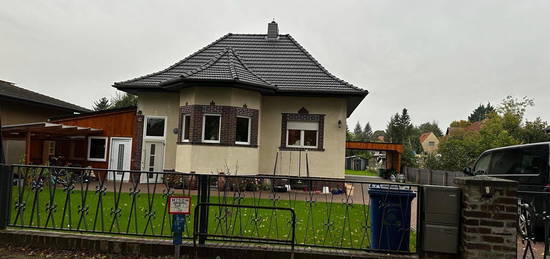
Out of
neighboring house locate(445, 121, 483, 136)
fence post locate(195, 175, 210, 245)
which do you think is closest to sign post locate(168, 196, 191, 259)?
fence post locate(195, 175, 210, 245)

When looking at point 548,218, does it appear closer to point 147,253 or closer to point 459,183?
point 459,183

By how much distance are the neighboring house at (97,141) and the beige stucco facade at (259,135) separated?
1376 millimetres

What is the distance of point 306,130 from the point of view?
48.1 feet

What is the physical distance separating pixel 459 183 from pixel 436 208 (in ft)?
1.49

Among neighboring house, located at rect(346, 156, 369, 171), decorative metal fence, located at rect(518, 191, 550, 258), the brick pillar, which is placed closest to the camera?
the brick pillar

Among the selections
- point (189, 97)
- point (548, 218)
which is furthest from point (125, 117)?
point (548, 218)

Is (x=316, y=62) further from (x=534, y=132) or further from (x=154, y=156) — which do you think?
(x=534, y=132)

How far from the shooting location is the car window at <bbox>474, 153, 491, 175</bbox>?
8.72 meters

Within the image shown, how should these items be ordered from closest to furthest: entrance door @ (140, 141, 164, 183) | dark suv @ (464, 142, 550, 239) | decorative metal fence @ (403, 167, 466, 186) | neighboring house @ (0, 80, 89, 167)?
dark suv @ (464, 142, 550, 239) < entrance door @ (140, 141, 164, 183) < neighboring house @ (0, 80, 89, 167) < decorative metal fence @ (403, 167, 466, 186)

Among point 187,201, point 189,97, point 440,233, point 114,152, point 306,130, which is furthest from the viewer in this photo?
point 114,152

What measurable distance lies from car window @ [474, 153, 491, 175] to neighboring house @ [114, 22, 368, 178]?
5.46m

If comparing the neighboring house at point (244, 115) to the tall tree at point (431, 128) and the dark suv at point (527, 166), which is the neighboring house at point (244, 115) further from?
the tall tree at point (431, 128)

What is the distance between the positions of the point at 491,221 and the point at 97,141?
1623 centimetres

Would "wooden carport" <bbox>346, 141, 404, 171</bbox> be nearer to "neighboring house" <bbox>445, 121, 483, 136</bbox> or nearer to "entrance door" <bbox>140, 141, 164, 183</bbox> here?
"entrance door" <bbox>140, 141, 164, 183</bbox>
